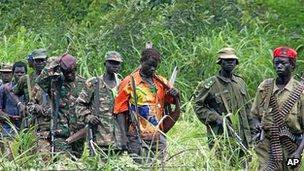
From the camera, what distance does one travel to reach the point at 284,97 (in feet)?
32.2

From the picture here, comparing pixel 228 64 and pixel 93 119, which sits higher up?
pixel 228 64

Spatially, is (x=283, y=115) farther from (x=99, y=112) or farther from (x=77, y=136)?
(x=77, y=136)

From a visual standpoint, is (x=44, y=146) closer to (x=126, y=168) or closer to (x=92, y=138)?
(x=92, y=138)

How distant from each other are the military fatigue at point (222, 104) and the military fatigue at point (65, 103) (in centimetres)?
133

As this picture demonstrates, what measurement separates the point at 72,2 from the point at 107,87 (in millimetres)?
12873

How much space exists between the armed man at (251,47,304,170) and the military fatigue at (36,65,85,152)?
2.37 m

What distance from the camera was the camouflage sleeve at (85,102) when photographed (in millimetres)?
11156

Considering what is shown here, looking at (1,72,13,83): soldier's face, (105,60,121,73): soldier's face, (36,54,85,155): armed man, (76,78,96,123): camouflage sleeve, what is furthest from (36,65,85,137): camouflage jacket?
(1,72,13,83): soldier's face

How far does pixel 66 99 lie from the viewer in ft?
37.7

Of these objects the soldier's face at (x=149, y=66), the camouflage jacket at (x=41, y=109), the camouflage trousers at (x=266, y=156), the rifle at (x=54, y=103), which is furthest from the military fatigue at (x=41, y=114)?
the camouflage trousers at (x=266, y=156)

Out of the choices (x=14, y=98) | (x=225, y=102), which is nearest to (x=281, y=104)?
(x=225, y=102)

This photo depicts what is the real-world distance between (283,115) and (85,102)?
92.4 inches

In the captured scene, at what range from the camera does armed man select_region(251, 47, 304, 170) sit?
9.76m

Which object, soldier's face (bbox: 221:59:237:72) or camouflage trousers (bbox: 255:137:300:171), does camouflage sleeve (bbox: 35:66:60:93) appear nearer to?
soldier's face (bbox: 221:59:237:72)
